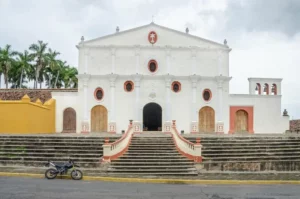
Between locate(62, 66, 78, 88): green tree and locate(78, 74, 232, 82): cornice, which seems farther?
locate(62, 66, 78, 88): green tree

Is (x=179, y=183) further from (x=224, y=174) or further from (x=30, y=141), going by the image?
(x=30, y=141)

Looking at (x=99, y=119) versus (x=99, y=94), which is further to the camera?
(x=99, y=94)

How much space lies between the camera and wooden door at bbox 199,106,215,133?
27.6 m

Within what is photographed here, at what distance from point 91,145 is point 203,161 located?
5177 millimetres

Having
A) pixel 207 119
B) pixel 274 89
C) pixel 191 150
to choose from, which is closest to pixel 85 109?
pixel 207 119

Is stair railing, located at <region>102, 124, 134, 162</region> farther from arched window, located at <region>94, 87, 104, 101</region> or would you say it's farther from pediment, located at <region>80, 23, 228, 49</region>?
pediment, located at <region>80, 23, 228, 49</region>

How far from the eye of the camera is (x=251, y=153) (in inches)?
665

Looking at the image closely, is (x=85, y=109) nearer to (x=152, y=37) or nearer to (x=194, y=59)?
(x=152, y=37)

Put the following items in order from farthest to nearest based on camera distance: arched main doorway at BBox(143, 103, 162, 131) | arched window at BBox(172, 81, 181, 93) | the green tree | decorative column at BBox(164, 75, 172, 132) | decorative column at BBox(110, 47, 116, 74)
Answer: the green tree → arched main doorway at BBox(143, 103, 162, 131) → arched window at BBox(172, 81, 181, 93) → decorative column at BBox(110, 47, 116, 74) → decorative column at BBox(164, 75, 172, 132)

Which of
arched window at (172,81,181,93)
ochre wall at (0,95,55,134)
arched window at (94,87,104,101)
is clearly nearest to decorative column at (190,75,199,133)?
arched window at (172,81,181,93)

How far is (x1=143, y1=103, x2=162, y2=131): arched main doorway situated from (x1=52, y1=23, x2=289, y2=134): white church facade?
35.8 inches

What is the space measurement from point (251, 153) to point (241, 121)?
11322 millimetres

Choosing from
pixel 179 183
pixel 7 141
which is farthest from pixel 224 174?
pixel 7 141

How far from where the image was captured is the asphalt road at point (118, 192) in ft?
30.6
